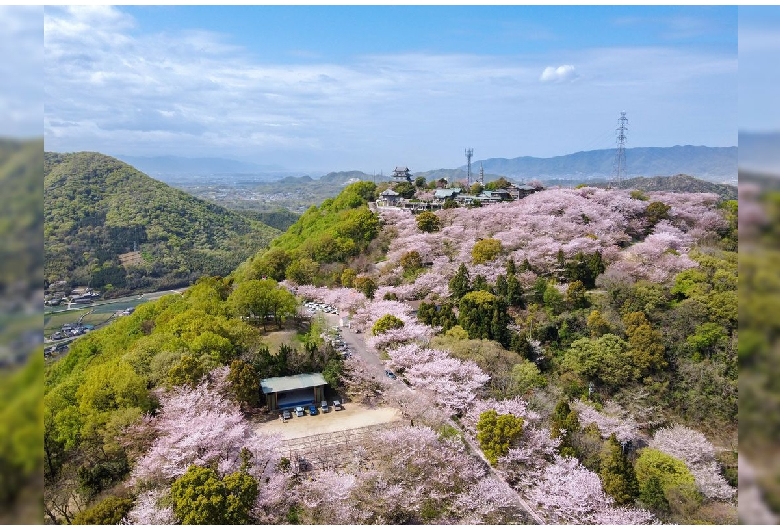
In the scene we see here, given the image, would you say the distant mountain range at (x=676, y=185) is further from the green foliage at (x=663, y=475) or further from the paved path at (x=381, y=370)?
the green foliage at (x=663, y=475)

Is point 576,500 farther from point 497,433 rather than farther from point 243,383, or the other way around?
point 243,383

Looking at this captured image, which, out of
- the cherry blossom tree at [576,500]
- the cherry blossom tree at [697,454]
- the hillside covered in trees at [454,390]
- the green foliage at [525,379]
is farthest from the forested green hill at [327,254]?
the cherry blossom tree at [576,500]

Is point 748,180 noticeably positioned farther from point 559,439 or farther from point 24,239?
point 559,439

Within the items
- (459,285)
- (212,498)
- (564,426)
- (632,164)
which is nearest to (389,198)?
(459,285)

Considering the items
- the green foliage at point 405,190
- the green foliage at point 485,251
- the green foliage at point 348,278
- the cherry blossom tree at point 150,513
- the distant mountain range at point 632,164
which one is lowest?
the cherry blossom tree at point 150,513

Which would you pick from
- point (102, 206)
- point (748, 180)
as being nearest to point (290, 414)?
point (748, 180)
